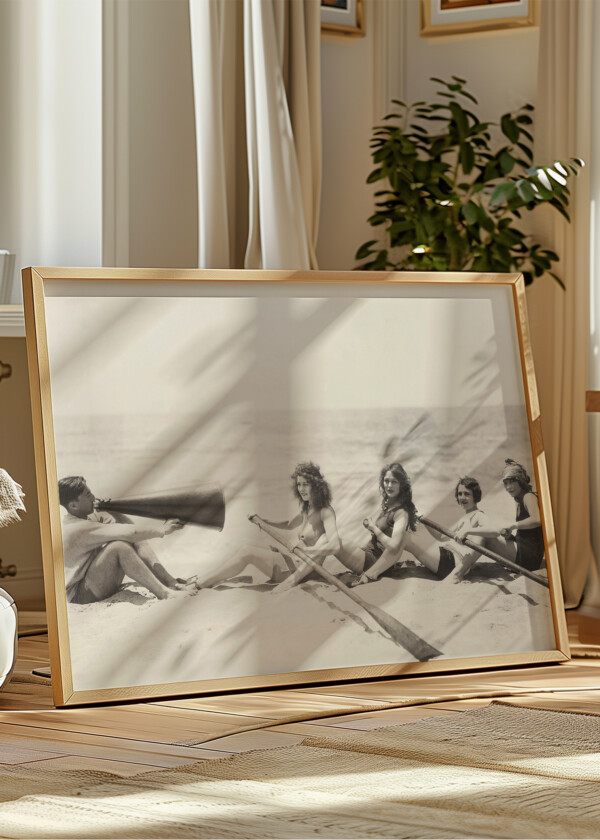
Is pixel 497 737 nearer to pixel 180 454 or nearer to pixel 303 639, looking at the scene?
pixel 303 639

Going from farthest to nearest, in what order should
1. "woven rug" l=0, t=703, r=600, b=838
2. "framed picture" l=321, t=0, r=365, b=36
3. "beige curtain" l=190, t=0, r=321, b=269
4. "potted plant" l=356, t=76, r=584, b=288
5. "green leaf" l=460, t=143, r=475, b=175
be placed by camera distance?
1. "framed picture" l=321, t=0, r=365, b=36
2. "green leaf" l=460, t=143, r=475, b=175
3. "potted plant" l=356, t=76, r=584, b=288
4. "beige curtain" l=190, t=0, r=321, b=269
5. "woven rug" l=0, t=703, r=600, b=838

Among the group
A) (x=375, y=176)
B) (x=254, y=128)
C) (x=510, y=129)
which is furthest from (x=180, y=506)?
(x=510, y=129)

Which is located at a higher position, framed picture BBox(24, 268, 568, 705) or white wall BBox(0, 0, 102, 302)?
white wall BBox(0, 0, 102, 302)

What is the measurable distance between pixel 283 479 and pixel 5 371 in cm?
135

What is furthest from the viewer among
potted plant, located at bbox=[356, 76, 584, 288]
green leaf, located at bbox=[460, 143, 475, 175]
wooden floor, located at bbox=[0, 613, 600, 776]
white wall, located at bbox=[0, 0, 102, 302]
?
green leaf, located at bbox=[460, 143, 475, 175]

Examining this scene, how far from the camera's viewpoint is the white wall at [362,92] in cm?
428

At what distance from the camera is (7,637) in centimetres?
276

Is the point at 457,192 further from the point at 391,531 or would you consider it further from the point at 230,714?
the point at 230,714

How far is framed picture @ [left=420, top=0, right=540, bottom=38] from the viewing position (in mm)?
4289

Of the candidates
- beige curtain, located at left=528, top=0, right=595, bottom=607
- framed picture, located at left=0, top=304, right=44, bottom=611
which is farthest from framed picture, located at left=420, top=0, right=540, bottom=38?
framed picture, located at left=0, top=304, right=44, bottom=611

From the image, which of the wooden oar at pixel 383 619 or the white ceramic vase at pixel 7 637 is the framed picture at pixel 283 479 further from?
the white ceramic vase at pixel 7 637

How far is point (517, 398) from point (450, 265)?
3.35 ft

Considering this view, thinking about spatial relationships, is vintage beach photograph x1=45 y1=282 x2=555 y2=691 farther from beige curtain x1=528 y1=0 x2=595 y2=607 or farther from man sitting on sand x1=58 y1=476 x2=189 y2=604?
beige curtain x1=528 y1=0 x2=595 y2=607

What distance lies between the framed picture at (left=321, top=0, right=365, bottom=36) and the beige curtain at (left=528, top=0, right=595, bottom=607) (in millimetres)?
654
